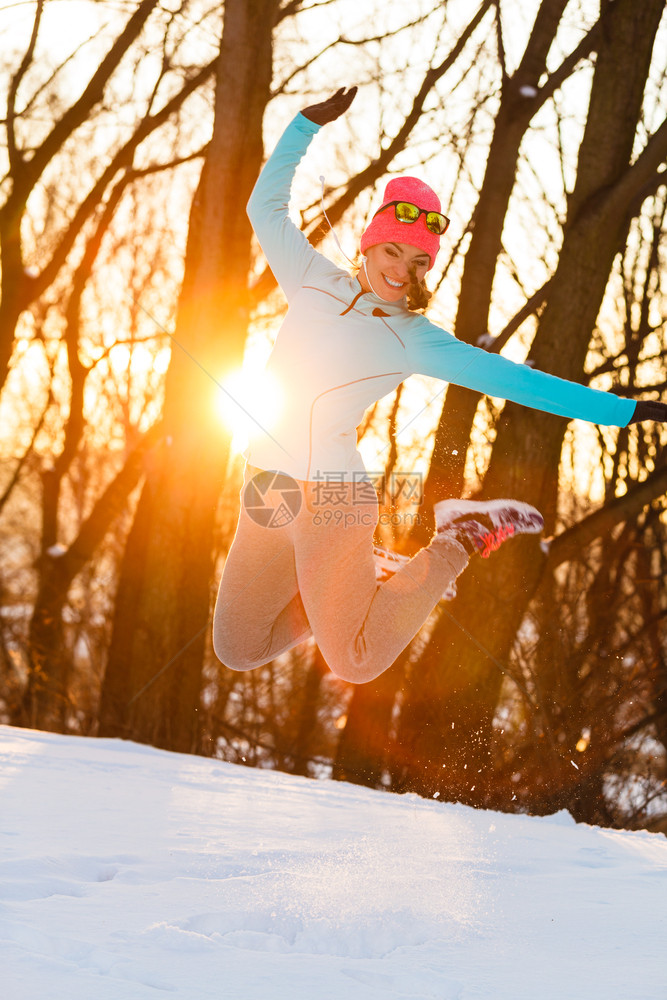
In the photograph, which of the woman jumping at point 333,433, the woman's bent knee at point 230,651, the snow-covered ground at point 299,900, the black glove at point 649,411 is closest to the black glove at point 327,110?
the woman jumping at point 333,433

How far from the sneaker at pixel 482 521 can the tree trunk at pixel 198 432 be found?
3.00m

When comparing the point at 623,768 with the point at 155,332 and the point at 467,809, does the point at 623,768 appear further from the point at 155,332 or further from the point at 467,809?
the point at 155,332

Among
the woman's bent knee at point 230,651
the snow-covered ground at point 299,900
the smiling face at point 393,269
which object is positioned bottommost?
the snow-covered ground at point 299,900

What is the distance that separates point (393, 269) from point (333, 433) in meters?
0.64

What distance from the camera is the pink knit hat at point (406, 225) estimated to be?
11.1 feet

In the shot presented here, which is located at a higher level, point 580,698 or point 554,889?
point 580,698

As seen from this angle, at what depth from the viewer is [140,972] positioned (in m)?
2.10

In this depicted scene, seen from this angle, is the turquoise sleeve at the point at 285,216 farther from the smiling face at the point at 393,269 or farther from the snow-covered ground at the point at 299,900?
the snow-covered ground at the point at 299,900

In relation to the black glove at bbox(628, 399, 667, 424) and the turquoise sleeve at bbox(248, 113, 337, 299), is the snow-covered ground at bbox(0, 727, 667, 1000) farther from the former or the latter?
the turquoise sleeve at bbox(248, 113, 337, 299)

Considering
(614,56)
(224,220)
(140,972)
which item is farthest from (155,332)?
(140,972)

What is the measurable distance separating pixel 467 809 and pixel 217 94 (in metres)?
5.04

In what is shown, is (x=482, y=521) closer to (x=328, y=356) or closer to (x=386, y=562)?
(x=386, y=562)

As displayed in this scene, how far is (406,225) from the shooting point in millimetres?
3395

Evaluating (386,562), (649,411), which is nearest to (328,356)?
(386,562)
